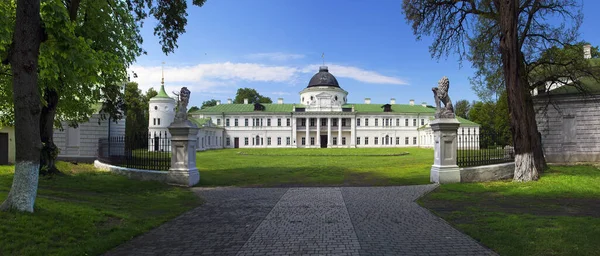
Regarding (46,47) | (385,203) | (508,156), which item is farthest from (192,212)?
(508,156)

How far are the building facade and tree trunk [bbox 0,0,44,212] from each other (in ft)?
207

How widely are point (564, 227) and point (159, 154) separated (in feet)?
41.9

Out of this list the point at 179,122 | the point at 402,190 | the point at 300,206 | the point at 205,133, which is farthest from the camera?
the point at 205,133

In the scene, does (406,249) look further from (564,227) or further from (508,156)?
(508,156)

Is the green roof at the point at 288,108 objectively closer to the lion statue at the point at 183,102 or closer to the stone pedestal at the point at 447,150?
the lion statue at the point at 183,102

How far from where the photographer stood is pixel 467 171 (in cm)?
1285

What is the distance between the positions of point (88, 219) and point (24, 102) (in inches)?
95.0

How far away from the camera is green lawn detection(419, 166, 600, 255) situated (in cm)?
542

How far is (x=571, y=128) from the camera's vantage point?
2344 cm

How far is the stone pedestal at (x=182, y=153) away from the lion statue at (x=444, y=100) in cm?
859

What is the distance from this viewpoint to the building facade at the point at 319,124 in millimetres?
70062

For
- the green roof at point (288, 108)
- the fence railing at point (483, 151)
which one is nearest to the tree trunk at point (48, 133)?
the fence railing at point (483, 151)

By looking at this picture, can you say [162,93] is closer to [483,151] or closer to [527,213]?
[483,151]

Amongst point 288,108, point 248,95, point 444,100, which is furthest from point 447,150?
point 248,95
